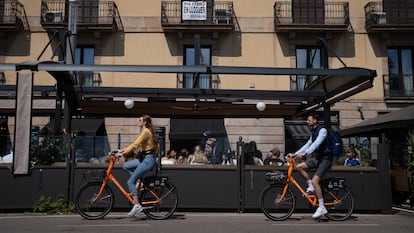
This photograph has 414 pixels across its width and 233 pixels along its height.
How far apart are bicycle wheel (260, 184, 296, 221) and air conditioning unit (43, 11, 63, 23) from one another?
19.1m

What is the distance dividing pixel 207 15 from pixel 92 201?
1762 centimetres

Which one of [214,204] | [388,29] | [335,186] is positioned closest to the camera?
[335,186]

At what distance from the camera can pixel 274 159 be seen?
34.7ft

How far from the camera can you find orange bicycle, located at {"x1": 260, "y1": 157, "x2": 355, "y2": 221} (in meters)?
8.27

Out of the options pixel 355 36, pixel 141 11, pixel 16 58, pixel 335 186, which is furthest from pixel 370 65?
pixel 16 58

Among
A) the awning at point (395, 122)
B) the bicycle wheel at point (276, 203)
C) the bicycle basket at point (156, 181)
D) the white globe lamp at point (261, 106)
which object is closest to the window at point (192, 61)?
the awning at point (395, 122)

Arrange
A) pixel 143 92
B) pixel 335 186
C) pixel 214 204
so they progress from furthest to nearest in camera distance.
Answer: pixel 143 92
pixel 214 204
pixel 335 186

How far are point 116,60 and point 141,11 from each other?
3.06 metres

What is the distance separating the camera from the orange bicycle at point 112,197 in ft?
26.9

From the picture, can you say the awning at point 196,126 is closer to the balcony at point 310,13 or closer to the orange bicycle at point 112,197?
the balcony at point 310,13

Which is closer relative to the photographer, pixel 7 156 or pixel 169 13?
pixel 7 156

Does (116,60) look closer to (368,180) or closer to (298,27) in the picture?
(298,27)

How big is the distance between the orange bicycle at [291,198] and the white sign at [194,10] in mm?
16705

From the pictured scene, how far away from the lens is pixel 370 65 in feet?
79.3
